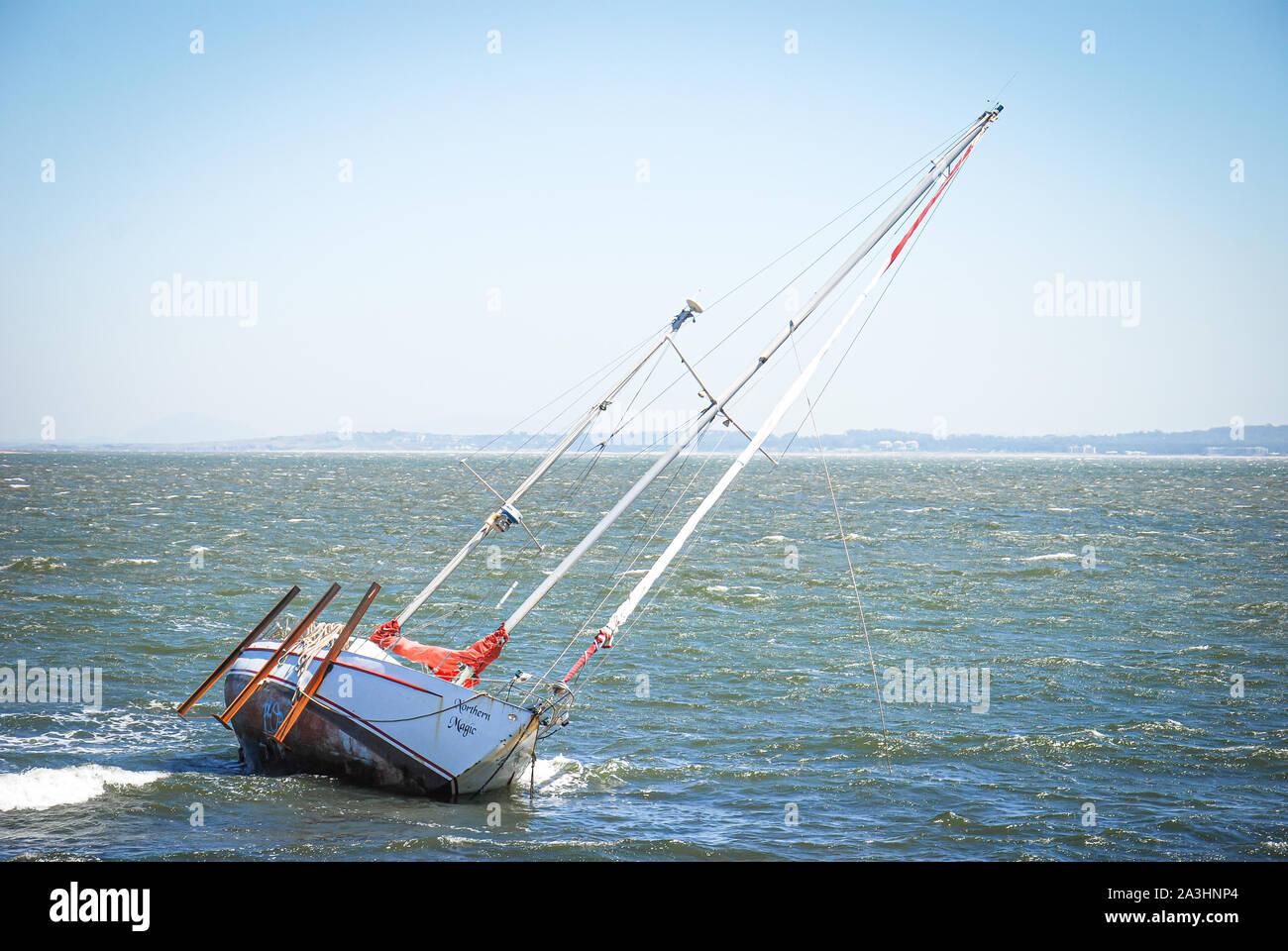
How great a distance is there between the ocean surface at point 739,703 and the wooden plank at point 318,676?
919mm

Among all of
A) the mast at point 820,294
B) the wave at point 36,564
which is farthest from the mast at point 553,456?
the wave at point 36,564

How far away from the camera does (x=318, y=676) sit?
55.1 ft

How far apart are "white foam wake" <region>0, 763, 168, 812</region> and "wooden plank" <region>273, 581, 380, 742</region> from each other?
2000 millimetres

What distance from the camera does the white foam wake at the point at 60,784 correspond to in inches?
618

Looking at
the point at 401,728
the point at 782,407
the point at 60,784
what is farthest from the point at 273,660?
the point at 782,407

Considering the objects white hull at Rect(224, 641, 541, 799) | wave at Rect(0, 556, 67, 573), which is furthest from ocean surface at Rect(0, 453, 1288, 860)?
white hull at Rect(224, 641, 541, 799)

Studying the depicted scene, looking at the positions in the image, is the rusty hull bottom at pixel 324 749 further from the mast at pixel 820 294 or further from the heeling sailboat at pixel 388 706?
the mast at pixel 820 294

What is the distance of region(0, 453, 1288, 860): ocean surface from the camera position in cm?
1555

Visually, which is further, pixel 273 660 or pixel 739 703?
pixel 739 703

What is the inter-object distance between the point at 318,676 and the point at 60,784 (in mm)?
3922

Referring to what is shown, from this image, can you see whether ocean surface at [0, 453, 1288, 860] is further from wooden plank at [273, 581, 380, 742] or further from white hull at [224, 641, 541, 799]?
wooden plank at [273, 581, 380, 742]

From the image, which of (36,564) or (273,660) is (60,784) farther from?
(36,564)

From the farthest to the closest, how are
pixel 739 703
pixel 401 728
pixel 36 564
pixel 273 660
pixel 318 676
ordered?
pixel 36 564, pixel 739 703, pixel 273 660, pixel 318 676, pixel 401 728
